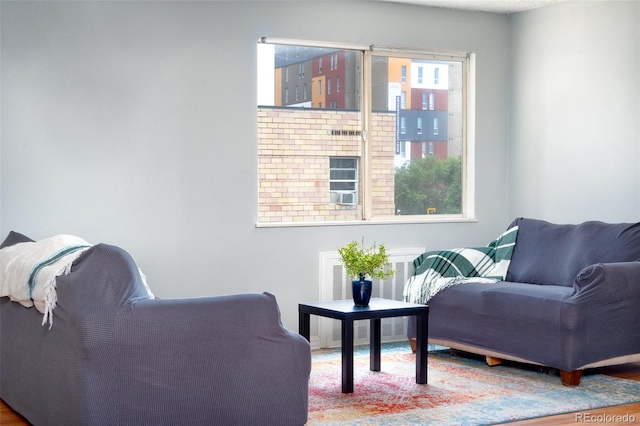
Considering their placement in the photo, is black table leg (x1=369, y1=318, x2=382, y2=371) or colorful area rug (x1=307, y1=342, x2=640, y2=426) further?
black table leg (x1=369, y1=318, x2=382, y2=371)

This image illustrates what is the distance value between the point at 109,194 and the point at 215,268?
2.80 feet

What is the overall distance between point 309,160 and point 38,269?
268cm

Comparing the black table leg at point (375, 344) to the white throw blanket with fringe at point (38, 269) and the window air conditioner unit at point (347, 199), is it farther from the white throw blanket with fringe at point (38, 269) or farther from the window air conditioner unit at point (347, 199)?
the white throw blanket with fringe at point (38, 269)

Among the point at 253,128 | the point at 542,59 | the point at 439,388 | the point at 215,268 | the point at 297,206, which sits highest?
the point at 542,59

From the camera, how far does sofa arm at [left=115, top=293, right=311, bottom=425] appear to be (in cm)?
349

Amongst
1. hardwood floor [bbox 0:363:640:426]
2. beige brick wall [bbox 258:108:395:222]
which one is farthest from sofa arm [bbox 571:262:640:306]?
beige brick wall [bbox 258:108:395:222]

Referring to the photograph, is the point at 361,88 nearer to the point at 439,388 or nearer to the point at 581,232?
the point at 581,232

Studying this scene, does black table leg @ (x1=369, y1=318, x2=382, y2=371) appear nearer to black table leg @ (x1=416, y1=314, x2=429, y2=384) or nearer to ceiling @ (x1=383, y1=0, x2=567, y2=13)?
black table leg @ (x1=416, y1=314, x2=429, y2=384)

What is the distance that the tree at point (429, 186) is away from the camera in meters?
6.61

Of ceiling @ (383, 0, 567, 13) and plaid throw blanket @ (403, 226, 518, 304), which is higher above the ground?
ceiling @ (383, 0, 567, 13)

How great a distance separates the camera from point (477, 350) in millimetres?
5398

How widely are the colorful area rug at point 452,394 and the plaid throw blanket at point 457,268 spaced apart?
1.52 ft

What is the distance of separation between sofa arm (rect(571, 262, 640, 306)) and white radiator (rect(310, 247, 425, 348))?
5.62 ft

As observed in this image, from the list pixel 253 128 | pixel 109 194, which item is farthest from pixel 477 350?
pixel 109 194
